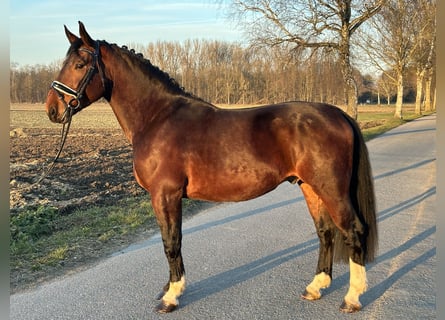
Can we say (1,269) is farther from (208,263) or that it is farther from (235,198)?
(208,263)

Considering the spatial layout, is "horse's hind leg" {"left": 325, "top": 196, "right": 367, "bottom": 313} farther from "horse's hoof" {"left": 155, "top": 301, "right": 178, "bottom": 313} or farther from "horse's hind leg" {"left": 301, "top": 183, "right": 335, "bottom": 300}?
"horse's hoof" {"left": 155, "top": 301, "right": 178, "bottom": 313}

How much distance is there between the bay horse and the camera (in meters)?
3.28

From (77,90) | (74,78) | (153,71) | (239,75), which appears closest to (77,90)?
(77,90)

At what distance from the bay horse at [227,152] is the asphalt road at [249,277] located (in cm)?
27

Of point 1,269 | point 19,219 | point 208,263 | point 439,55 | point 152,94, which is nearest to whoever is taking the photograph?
point 439,55

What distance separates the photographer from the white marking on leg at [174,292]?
10.8 feet

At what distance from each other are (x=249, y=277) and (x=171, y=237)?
3.45ft

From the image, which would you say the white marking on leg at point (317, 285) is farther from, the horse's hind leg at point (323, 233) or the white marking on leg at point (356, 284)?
the white marking on leg at point (356, 284)

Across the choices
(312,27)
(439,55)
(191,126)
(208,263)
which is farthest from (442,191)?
(312,27)

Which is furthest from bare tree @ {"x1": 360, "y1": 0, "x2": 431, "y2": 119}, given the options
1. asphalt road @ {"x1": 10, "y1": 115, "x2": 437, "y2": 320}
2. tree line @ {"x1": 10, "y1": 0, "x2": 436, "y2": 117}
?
asphalt road @ {"x1": 10, "y1": 115, "x2": 437, "y2": 320}

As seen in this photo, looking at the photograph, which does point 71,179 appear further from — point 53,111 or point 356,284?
point 356,284

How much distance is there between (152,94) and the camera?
3.54 metres

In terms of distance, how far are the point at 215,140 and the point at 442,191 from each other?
201cm

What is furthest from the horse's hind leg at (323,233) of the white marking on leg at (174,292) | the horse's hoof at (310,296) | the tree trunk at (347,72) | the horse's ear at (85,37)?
the tree trunk at (347,72)
